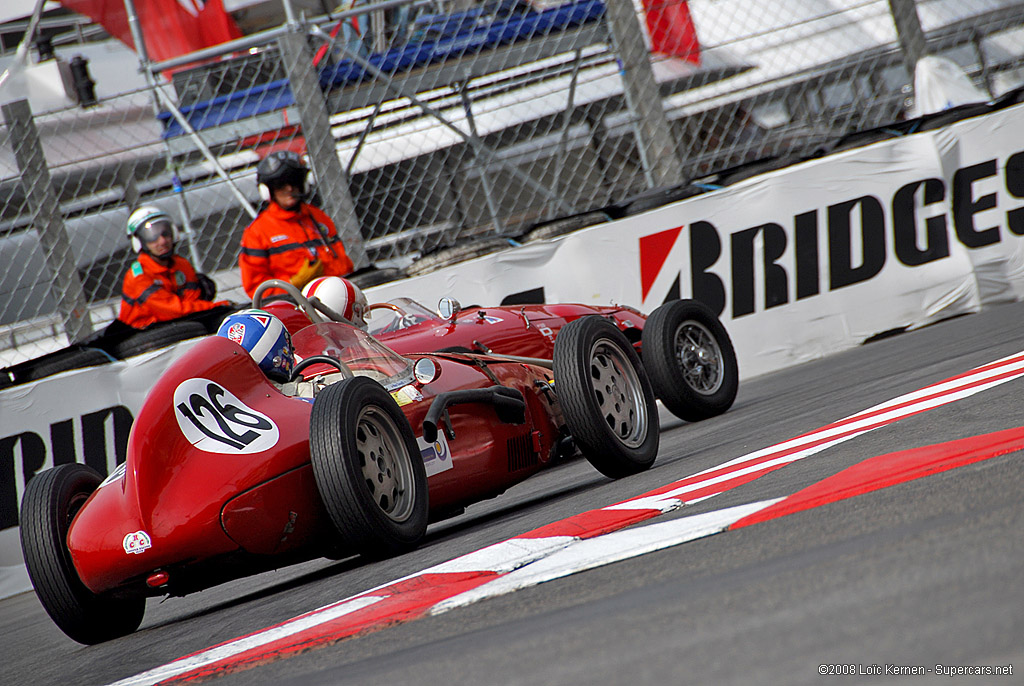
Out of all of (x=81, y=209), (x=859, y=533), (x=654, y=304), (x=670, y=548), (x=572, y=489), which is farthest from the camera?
(x=654, y=304)

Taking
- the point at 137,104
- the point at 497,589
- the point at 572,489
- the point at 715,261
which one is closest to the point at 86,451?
the point at 137,104

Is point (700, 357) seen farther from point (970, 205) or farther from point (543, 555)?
point (970, 205)

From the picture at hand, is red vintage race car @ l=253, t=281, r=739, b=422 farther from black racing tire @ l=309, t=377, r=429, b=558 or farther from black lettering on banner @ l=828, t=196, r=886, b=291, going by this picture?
Answer: black lettering on banner @ l=828, t=196, r=886, b=291

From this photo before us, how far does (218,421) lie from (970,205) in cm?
671

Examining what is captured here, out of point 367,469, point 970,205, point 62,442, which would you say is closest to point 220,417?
point 367,469

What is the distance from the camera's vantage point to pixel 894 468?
10.9 ft

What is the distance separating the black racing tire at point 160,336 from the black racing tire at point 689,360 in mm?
3045

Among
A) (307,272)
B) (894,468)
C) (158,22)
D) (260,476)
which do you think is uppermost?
(158,22)

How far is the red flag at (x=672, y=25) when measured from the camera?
912 cm

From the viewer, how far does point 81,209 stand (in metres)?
7.96

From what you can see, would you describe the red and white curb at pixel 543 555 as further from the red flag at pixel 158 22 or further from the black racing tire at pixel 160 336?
the red flag at pixel 158 22

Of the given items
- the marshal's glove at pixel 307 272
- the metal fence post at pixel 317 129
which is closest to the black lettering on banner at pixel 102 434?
the marshal's glove at pixel 307 272

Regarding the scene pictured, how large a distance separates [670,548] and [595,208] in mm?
6149

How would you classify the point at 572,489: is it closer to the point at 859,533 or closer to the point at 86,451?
the point at 859,533
